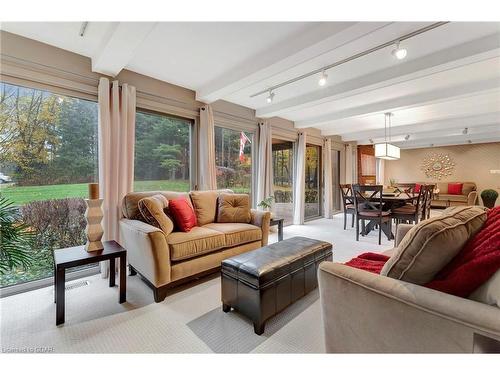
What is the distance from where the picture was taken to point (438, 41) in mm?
2211

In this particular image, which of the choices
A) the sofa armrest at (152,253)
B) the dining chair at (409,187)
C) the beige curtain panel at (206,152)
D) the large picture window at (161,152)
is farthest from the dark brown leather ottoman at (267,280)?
the dining chair at (409,187)

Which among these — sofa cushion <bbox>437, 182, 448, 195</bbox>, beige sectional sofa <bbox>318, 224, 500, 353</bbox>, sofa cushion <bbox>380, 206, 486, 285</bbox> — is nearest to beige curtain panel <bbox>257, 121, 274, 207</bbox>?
beige sectional sofa <bbox>318, 224, 500, 353</bbox>

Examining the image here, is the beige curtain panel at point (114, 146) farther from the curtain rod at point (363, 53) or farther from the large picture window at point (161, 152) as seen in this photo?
the curtain rod at point (363, 53)

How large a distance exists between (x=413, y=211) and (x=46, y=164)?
521 cm

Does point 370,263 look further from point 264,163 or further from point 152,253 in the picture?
point 264,163

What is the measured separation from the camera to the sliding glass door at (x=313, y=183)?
6.08 metres

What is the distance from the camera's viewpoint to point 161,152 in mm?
3293

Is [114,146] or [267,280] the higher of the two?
[114,146]

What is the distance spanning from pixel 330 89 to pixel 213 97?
67.0 inches

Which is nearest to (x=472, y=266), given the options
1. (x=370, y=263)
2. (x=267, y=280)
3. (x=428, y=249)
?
(x=428, y=249)

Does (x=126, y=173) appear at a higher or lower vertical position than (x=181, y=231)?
higher

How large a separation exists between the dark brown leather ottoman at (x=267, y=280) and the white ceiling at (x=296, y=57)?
1.85 m
